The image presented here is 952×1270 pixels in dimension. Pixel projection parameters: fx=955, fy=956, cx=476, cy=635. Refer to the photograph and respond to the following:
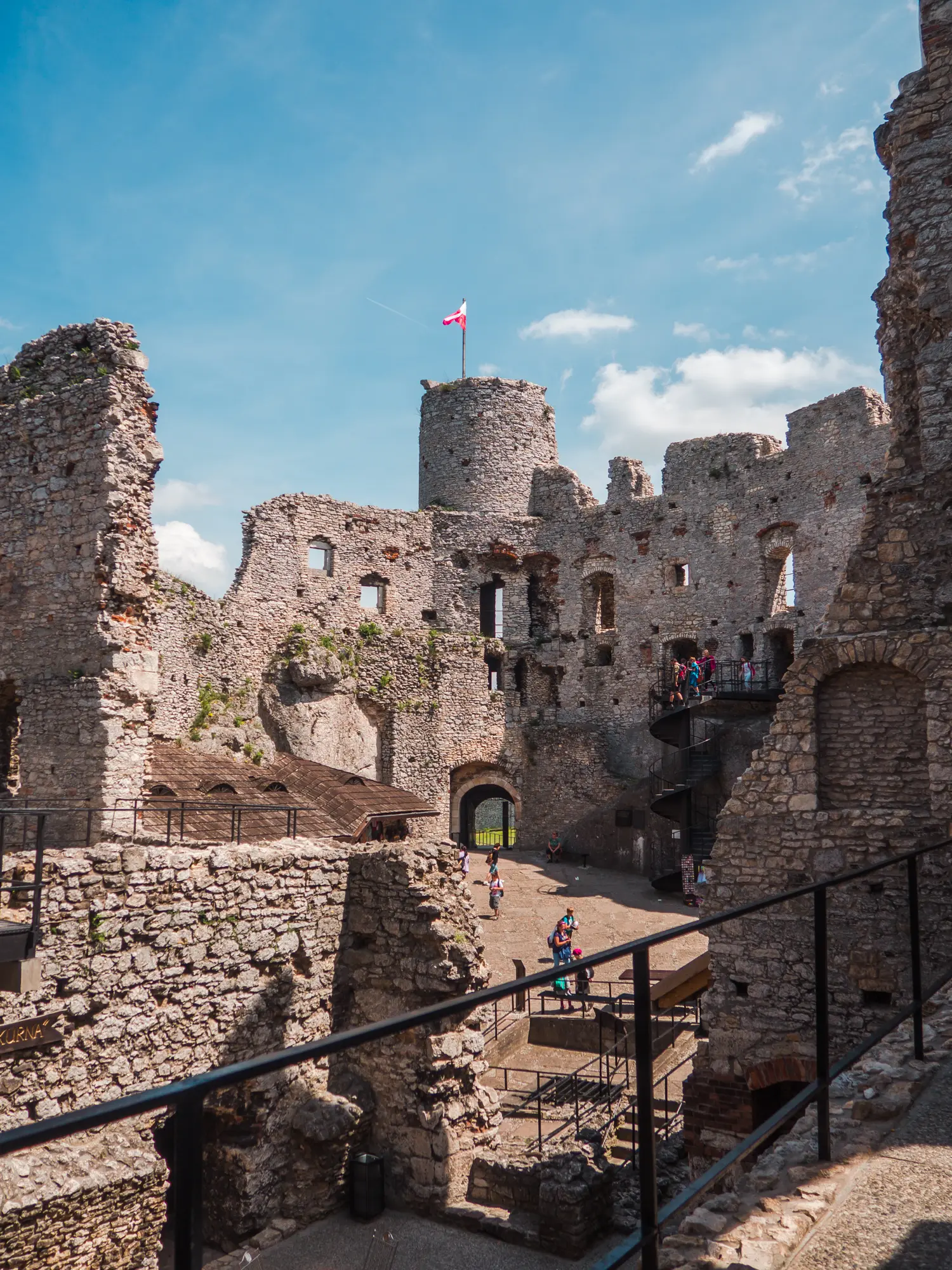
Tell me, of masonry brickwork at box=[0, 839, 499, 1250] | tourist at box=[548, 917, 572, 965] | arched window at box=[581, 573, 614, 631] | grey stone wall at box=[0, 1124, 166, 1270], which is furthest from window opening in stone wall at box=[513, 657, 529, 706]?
grey stone wall at box=[0, 1124, 166, 1270]

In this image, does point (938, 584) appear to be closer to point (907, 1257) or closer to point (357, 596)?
point (907, 1257)

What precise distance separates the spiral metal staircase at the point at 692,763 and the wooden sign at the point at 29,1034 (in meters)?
15.6

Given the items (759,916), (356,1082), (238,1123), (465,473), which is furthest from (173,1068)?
(465,473)

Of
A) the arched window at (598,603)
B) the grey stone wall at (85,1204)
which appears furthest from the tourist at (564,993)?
the arched window at (598,603)

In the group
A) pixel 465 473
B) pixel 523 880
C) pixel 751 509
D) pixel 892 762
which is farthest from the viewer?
pixel 465 473

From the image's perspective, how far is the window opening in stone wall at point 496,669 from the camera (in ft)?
102

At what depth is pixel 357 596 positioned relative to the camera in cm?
2994

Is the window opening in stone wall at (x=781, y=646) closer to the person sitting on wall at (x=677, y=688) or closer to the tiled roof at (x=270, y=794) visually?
the person sitting on wall at (x=677, y=688)

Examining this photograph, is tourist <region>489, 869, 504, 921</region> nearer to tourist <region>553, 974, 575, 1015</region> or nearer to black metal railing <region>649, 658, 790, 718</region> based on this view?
tourist <region>553, 974, 575, 1015</region>

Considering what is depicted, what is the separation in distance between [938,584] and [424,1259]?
746 centimetres

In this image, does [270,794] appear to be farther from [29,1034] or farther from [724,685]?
[724,685]

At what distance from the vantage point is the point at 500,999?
3.10 meters

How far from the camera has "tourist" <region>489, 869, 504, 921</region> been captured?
65.3 ft

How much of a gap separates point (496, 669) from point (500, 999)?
92.6ft
